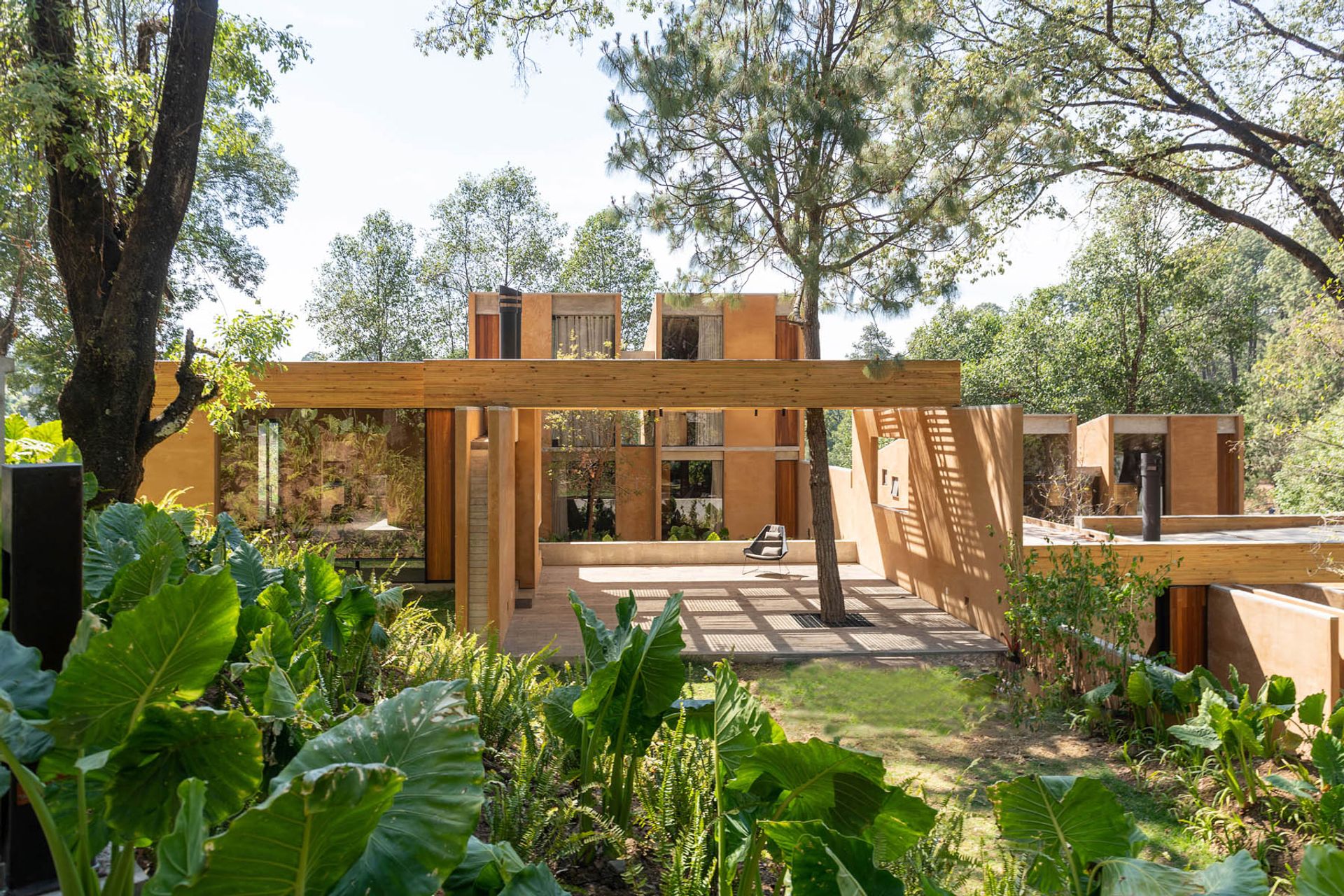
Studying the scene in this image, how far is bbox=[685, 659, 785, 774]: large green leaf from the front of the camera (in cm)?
253

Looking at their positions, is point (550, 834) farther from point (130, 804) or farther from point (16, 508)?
point (16, 508)

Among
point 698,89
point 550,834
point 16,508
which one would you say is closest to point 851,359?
point 698,89

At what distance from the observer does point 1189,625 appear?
10.4m

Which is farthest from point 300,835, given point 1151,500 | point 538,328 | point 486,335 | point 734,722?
point 486,335

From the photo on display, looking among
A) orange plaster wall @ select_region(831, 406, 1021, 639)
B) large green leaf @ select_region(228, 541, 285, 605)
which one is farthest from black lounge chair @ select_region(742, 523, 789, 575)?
large green leaf @ select_region(228, 541, 285, 605)

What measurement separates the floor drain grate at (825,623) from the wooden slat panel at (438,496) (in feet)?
18.3

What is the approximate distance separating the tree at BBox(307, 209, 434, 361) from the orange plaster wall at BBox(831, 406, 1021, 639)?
21826 millimetres

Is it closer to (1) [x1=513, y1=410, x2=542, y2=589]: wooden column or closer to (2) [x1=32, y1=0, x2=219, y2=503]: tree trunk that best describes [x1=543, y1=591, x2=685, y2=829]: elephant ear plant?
(2) [x1=32, y1=0, x2=219, y2=503]: tree trunk

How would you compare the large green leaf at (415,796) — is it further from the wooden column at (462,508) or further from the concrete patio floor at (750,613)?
the concrete patio floor at (750,613)

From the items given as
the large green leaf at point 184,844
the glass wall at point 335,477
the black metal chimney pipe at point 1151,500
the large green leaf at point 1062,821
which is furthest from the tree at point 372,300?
the large green leaf at point 184,844

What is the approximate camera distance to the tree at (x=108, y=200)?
5773 millimetres

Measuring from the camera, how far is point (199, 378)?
6711mm

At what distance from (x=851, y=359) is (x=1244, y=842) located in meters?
6.72

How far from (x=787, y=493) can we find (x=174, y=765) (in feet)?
61.3
